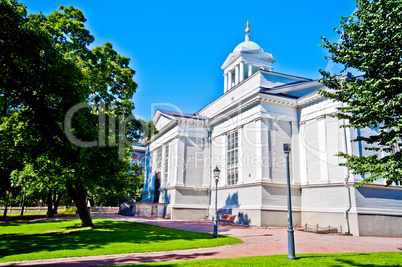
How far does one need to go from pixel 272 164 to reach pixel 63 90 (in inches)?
616

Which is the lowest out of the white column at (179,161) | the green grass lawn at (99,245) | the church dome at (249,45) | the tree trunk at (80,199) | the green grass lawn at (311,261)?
Answer: the green grass lawn at (99,245)

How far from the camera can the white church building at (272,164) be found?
63.0ft

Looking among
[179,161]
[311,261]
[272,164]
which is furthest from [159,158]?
[311,261]

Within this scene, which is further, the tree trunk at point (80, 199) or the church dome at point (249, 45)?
the church dome at point (249, 45)

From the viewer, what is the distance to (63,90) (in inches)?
591

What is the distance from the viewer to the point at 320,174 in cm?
2155

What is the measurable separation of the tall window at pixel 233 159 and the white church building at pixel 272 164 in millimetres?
91

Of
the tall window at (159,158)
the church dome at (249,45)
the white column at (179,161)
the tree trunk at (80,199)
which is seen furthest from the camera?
the church dome at (249,45)

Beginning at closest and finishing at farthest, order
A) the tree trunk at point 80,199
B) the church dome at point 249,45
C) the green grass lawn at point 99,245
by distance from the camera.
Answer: the green grass lawn at point 99,245 → the tree trunk at point 80,199 → the church dome at point 249,45

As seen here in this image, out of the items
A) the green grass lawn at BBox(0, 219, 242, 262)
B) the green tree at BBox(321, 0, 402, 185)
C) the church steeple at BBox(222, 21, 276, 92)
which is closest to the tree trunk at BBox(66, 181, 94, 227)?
the green grass lawn at BBox(0, 219, 242, 262)

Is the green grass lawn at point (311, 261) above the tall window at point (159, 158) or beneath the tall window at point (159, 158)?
beneath

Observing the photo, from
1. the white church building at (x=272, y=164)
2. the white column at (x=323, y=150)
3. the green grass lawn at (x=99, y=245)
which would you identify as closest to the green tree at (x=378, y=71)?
the green grass lawn at (x=99, y=245)

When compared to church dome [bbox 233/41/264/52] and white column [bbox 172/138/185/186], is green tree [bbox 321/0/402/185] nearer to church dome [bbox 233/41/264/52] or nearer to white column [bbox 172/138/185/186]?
white column [bbox 172/138/185/186]

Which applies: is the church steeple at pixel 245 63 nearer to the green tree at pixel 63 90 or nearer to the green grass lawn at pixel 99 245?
the green tree at pixel 63 90
